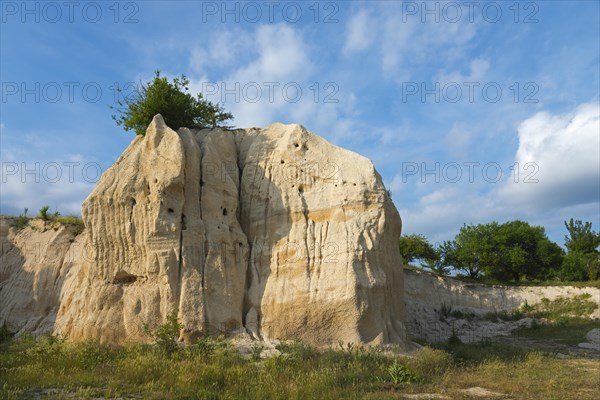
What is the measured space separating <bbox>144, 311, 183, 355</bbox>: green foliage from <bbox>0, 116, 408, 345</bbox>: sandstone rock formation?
2.12ft

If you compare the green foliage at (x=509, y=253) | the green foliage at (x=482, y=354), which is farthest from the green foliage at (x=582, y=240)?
the green foliage at (x=482, y=354)

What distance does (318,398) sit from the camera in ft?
29.4

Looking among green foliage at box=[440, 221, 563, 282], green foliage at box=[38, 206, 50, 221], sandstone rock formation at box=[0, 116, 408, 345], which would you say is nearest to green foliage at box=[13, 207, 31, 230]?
green foliage at box=[38, 206, 50, 221]

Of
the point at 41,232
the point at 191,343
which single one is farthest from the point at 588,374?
the point at 41,232

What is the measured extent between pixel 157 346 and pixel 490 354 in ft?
33.7

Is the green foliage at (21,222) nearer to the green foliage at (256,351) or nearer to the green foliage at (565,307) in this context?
the green foliage at (256,351)

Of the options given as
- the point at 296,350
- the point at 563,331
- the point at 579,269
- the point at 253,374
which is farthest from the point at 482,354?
the point at 579,269

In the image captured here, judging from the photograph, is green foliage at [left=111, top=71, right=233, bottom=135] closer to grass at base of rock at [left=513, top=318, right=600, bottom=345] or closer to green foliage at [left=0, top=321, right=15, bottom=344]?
green foliage at [left=0, top=321, right=15, bottom=344]

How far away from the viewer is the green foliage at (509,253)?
39.0 m

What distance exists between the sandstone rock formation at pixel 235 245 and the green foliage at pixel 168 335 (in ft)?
2.12

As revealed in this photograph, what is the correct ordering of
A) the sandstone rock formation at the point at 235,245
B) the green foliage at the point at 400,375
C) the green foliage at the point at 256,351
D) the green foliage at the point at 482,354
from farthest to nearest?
the green foliage at the point at 482,354, the sandstone rock formation at the point at 235,245, the green foliage at the point at 256,351, the green foliage at the point at 400,375

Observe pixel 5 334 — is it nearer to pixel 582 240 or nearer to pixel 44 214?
pixel 44 214

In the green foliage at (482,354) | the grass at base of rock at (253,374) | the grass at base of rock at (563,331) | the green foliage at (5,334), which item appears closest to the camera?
the grass at base of rock at (253,374)

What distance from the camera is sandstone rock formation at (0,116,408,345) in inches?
522
